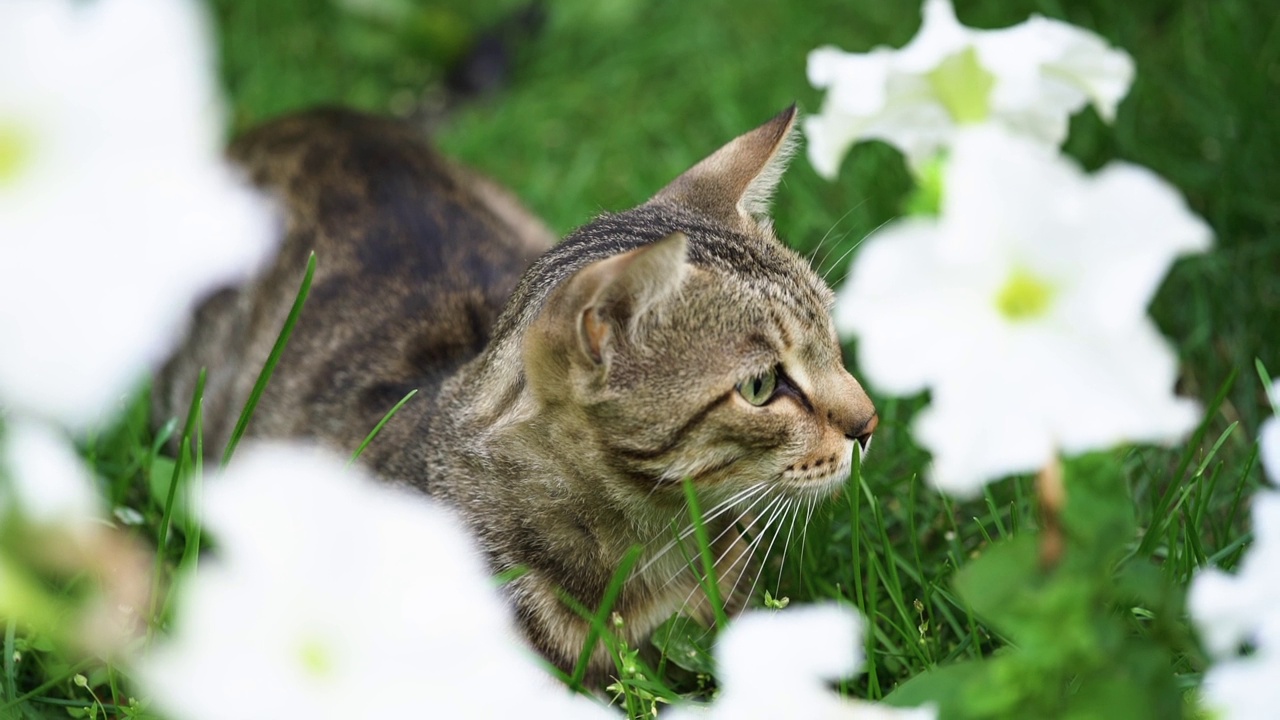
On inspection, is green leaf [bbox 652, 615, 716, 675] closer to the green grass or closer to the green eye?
the green grass

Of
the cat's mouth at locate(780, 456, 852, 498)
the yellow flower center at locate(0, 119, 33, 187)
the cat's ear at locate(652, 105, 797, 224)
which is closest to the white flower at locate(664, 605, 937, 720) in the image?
the yellow flower center at locate(0, 119, 33, 187)

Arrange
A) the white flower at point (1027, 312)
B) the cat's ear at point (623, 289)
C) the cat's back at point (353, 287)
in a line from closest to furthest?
the white flower at point (1027, 312) < the cat's ear at point (623, 289) < the cat's back at point (353, 287)

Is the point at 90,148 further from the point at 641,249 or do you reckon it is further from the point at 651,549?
the point at 651,549

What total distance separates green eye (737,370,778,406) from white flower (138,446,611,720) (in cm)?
103

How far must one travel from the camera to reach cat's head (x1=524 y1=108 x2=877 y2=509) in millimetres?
1661

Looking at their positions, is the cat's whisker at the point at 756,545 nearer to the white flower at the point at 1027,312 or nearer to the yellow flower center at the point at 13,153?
the white flower at the point at 1027,312

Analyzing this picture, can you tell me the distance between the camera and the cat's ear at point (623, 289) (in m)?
1.54

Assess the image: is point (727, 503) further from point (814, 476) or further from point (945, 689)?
point (945, 689)

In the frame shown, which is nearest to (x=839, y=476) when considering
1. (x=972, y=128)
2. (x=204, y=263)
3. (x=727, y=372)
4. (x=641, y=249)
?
(x=727, y=372)

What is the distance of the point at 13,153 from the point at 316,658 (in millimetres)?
336

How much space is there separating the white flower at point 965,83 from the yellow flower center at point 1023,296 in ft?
0.91

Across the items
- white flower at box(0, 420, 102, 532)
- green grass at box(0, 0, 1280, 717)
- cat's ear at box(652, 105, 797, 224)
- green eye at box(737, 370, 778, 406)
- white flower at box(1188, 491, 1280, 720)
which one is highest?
Answer: white flower at box(0, 420, 102, 532)

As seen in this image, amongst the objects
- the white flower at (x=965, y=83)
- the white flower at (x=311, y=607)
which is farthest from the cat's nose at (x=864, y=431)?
the white flower at (x=311, y=607)

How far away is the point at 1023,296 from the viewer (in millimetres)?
823
